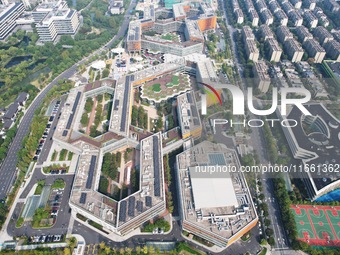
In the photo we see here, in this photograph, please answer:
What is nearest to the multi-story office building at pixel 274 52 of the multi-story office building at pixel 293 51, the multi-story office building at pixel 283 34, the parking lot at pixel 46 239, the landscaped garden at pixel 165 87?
the multi-story office building at pixel 293 51

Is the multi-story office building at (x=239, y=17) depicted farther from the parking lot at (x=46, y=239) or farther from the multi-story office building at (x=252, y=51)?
the parking lot at (x=46, y=239)

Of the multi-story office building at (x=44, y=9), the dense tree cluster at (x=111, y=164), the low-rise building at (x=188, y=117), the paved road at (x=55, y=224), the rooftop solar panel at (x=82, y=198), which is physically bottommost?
the paved road at (x=55, y=224)

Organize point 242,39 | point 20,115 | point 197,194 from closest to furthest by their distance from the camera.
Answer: point 197,194
point 20,115
point 242,39

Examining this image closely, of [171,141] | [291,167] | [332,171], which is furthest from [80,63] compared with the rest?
[332,171]

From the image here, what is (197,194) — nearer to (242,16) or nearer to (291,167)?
(291,167)

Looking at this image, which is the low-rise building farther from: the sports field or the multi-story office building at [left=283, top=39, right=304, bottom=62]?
the multi-story office building at [left=283, top=39, right=304, bottom=62]
